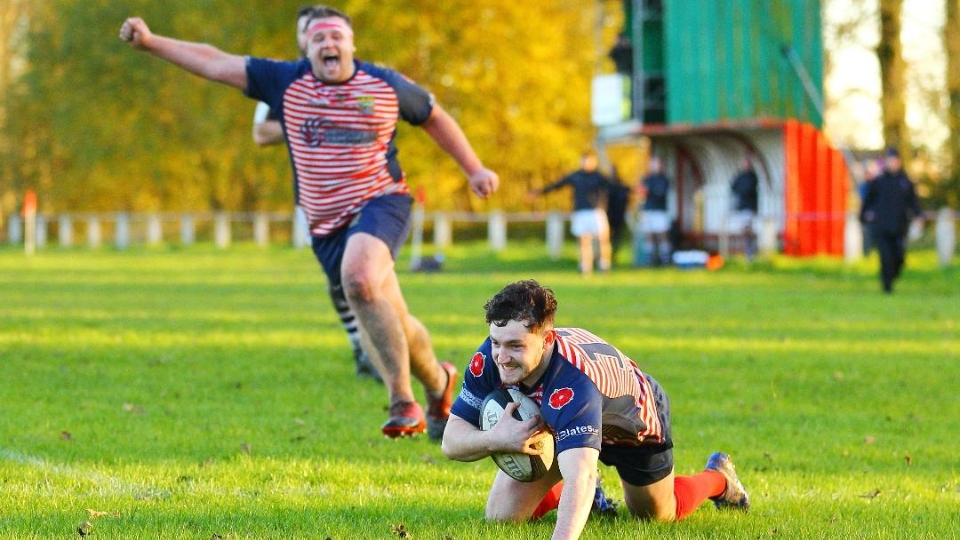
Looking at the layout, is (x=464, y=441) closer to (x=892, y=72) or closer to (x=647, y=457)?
(x=647, y=457)

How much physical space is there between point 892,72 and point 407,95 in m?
26.8

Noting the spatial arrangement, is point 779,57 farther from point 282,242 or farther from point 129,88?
point 129,88

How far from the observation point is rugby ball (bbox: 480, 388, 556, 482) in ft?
18.5

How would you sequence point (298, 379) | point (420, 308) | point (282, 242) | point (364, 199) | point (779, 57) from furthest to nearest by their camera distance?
1. point (282, 242)
2. point (779, 57)
3. point (420, 308)
4. point (298, 379)
5. point (364, 199)

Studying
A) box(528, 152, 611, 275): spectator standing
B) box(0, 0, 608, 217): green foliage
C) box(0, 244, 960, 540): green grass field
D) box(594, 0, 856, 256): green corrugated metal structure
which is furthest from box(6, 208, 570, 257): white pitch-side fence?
box(0, 244, 960, 540): green grass field

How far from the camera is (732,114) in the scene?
31906 millimetres

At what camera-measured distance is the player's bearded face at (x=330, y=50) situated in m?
8.55

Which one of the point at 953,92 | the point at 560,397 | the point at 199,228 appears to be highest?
the point at 953,92


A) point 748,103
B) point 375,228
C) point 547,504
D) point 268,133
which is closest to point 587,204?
point 748,103

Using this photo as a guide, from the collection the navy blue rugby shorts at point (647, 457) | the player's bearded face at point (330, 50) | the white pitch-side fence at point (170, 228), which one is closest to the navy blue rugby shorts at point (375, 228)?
the player's bearded face at point (330, 50)

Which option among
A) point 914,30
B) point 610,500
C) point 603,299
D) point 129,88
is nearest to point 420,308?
point 603,299

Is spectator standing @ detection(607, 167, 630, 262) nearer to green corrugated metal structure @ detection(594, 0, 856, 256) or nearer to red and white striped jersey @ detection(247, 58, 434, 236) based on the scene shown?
green corrugated metal structure @ detection(594, 0, 856, 256)

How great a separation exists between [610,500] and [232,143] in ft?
164

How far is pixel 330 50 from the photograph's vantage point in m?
8.54
